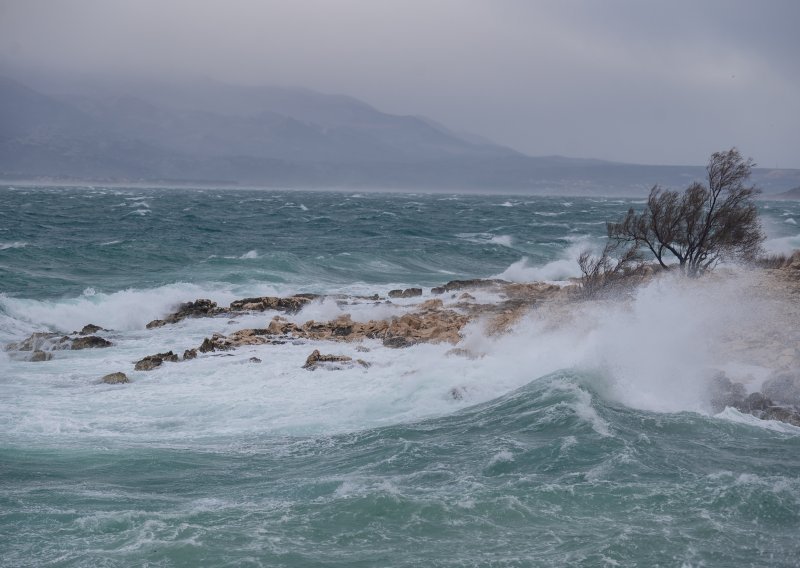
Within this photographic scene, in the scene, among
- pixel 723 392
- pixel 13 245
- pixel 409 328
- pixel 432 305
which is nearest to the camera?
pixel 723 392

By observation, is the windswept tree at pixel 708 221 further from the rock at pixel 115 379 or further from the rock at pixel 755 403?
the rock at pixel 115 379

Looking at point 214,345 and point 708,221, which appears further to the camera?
point 708,221

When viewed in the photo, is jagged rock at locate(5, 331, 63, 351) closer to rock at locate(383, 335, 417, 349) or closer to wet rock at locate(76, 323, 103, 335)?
wet rock at locate(76, 323, 103, 335)

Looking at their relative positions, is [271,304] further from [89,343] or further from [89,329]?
[89,343]

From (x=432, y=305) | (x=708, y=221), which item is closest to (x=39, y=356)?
(x=432, y=305)

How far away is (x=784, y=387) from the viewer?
14609 mm

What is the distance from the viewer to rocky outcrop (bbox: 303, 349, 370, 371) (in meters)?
18.8

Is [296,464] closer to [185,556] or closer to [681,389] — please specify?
[185,556]

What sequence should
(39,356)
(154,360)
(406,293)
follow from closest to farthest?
(154,360)
(39,356)
(406,293)

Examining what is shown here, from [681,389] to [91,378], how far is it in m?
12.4

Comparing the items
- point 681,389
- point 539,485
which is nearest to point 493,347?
point 681,389

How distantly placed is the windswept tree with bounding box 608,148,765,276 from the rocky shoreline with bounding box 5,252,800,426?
1.46m

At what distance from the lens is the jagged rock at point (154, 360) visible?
1903cm

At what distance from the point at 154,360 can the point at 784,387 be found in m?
13.4
